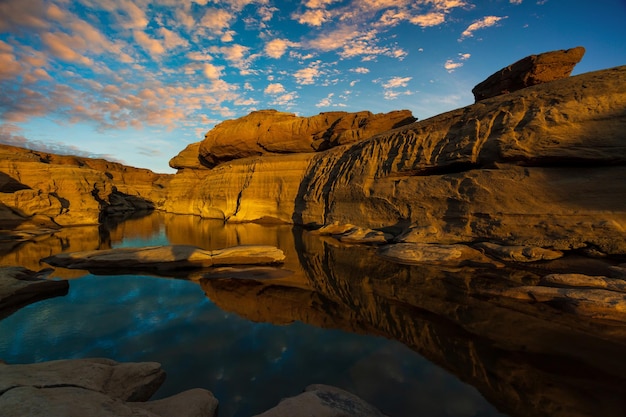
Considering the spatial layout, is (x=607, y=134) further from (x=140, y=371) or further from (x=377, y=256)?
(x=140, y=371)

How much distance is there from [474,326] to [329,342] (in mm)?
3003

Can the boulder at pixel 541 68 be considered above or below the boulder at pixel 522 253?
above

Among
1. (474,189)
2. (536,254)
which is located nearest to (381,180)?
(474,189)

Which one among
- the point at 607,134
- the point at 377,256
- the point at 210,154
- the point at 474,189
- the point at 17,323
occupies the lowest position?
the point at 377,256

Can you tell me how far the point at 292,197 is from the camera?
28.4 metres

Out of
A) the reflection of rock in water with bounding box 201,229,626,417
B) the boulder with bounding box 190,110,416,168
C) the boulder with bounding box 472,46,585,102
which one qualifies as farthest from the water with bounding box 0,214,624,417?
the boulder with bounding box 190,110,416,168

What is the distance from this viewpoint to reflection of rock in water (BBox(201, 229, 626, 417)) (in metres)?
3.94

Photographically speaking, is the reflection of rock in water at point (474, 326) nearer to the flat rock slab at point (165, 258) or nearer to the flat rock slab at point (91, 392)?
the flat rock slab at point (165, 258)

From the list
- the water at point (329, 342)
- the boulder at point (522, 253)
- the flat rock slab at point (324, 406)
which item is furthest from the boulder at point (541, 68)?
the flat rock slab at point (324, 406)

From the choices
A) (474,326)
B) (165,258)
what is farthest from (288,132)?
(474,326)

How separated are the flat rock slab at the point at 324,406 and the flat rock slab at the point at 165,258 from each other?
7.88m

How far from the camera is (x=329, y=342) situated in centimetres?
540

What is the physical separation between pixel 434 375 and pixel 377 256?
8648 millimetres

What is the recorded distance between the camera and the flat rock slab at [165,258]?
10.6 m
